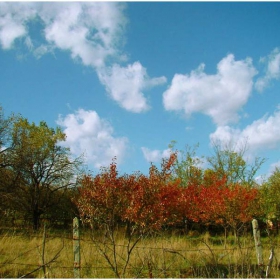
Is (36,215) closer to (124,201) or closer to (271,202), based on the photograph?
(271,202)

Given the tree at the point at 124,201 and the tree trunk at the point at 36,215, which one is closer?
the tree at the point at 124,201

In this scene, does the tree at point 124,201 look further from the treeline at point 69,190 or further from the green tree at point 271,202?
the green tree at point 271,202

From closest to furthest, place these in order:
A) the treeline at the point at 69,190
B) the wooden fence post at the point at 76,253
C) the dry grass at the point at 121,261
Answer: the wooden fence post at the point at 76,253 → the dry grass at the point at 121,261 → the treeline at the point at 69,190

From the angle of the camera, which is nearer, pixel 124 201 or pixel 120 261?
pixel 124 201

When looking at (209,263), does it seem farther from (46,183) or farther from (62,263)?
(46,183)

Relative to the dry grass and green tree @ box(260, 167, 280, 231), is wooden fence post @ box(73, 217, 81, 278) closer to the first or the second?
the dry grass

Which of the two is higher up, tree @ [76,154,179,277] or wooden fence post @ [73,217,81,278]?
tree @ [76,154,179,277]

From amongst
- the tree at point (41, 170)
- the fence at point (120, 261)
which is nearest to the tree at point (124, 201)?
the fence at point (120, 261)

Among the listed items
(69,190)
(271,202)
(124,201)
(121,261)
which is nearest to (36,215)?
(69,190)

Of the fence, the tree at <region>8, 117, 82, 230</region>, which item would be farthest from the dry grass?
the tree at <region>8, 117, 82, 230</region>

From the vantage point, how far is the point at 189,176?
35.4 m

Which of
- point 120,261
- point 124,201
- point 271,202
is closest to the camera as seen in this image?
point 124,201

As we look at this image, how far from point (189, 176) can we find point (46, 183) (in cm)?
1533

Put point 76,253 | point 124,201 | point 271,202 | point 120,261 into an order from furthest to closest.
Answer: point 271,202, point 120,261, point 124,201, point 76,253
